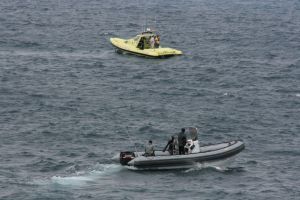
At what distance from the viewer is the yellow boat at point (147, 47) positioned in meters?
77.4

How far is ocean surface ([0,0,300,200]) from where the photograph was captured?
137ft

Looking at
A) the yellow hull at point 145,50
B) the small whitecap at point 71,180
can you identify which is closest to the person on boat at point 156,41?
the yellow hull at point 145,50

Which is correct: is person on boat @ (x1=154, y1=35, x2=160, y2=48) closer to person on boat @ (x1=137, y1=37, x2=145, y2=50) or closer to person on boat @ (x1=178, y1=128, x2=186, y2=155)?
person on boat @ (x1=137, y1=37, x2=145, y2=50)

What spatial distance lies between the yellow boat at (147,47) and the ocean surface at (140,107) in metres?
0.78

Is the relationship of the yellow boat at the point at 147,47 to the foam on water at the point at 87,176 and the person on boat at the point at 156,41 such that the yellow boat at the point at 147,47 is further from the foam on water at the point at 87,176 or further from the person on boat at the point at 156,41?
the foam on water at the point at 87,176

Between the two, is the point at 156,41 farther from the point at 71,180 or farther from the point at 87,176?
the point at 71,180

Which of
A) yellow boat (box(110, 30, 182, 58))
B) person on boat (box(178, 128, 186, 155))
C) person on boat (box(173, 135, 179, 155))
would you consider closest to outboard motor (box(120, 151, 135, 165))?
person on boat (box(173, 135, 179, 155))

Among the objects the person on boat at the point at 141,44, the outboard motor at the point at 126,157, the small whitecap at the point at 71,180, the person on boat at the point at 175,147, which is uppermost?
the person on boat at the point at 141,44

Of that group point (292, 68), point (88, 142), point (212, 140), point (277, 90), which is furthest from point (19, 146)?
point (292, 68)

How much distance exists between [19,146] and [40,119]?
6683mm

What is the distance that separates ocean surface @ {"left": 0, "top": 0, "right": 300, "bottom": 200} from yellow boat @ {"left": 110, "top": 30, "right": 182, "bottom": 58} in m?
0.78

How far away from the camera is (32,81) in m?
67.2

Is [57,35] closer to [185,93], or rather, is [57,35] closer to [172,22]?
[172,22]

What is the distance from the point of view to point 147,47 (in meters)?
79.6
